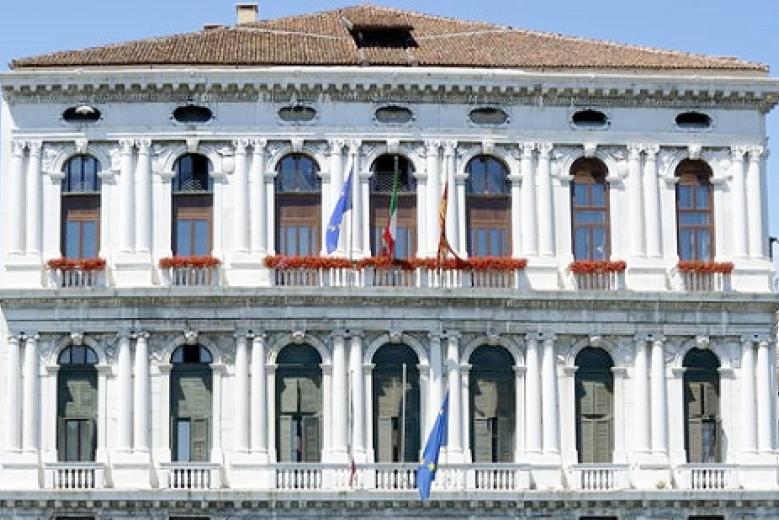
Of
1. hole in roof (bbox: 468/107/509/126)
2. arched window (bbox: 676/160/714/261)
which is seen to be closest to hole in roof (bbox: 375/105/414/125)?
hole in roof (bbox: 468/107/509/126)

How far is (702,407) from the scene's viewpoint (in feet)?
162

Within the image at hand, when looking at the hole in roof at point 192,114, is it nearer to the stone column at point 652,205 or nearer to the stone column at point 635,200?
the stone column at point 635,200

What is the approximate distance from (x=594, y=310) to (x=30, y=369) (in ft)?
42.2

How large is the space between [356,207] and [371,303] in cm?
235

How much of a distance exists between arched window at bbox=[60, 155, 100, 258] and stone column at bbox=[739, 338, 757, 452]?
596 inches

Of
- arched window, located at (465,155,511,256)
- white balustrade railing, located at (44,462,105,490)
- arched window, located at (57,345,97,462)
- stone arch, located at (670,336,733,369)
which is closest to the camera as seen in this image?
white balustrade railing, located at (44,462,105,490)

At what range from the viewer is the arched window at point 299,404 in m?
48.2

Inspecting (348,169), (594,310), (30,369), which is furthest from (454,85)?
(30,369)

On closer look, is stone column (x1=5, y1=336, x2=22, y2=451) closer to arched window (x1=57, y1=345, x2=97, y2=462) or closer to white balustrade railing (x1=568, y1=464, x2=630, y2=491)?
arched window (x1=57, y1=345, x2=97, y2=462)

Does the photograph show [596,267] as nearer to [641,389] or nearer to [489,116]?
[641,389]

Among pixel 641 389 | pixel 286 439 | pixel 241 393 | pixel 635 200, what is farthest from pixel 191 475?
pixel 635 200

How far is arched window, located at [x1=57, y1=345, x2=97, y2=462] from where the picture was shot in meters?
48.0

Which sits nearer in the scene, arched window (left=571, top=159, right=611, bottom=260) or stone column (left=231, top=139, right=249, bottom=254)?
stone column (left=231, top=139, right=249, bottom=254)

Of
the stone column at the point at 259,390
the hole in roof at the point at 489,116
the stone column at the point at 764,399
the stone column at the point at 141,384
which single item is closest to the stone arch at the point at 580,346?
the stone column at the point at 764,399
